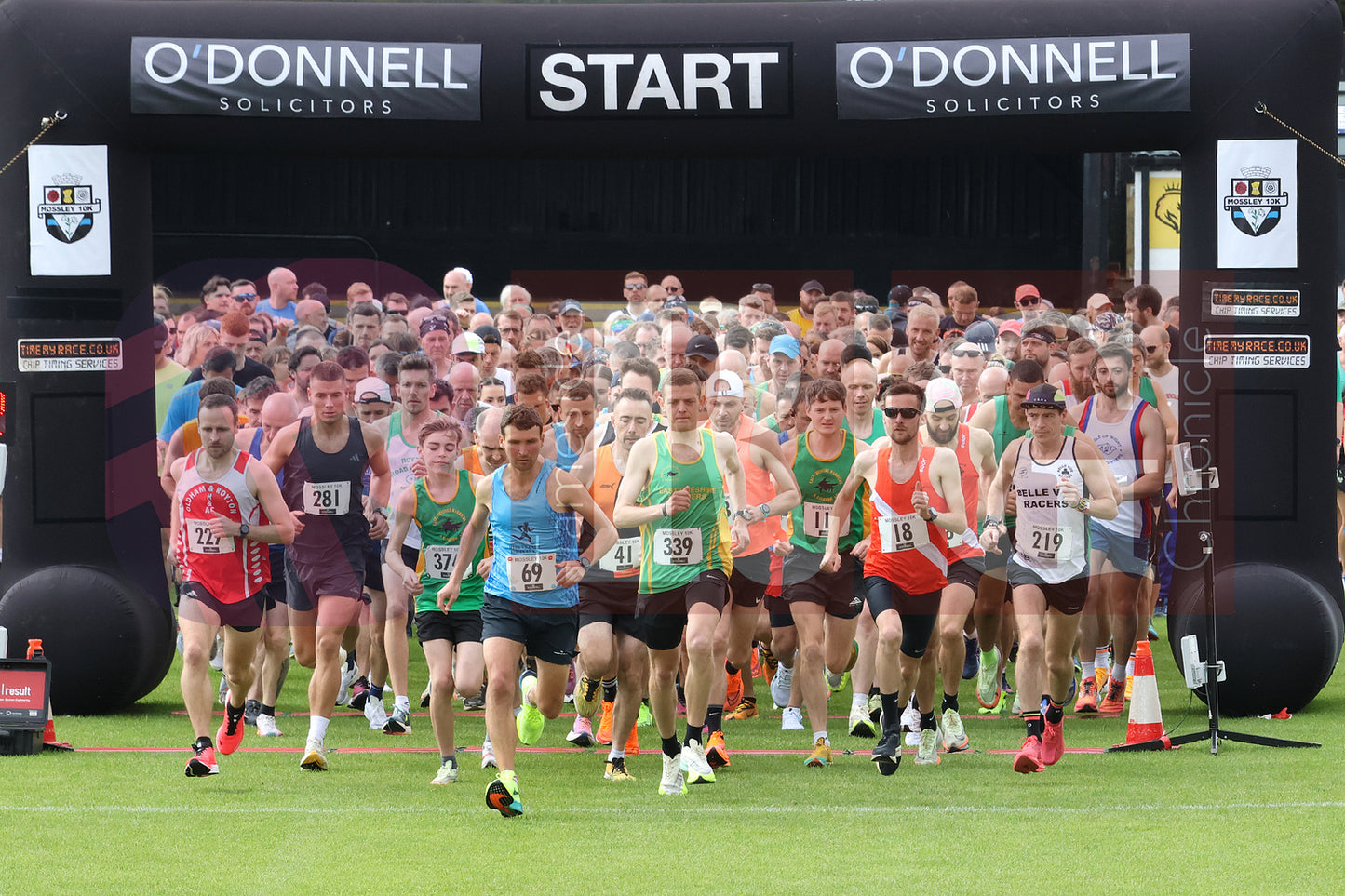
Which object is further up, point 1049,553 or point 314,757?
point 1049,553

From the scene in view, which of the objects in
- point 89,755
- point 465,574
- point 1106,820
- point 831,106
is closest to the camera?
point 1106,820

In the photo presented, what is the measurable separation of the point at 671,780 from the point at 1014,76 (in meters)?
4.36

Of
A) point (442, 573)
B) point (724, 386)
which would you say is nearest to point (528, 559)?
point (442, 573)

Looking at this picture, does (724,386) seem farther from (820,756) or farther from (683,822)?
(683,822)

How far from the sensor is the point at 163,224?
19359mm

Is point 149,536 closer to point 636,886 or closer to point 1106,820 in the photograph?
point 636,886

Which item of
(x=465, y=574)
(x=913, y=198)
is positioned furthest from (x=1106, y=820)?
(x=913, y=198)

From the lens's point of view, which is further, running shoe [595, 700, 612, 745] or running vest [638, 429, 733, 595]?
running shoe [595, 700, 612, 745]

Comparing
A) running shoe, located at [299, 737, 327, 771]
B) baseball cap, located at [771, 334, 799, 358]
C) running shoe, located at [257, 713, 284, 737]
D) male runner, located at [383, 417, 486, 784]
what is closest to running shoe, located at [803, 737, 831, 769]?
male runner, located at [383, 417, 486, 784]

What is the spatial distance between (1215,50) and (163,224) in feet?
43.6

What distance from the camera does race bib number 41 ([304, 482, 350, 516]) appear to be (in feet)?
30.8

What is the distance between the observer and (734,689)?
1051cm

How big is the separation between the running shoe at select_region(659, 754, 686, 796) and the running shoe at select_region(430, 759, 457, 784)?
3.41 ft

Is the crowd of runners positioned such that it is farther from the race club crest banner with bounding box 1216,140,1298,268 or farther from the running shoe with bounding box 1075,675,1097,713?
the race club crest banner with bounding box 1216,140,1298,268
